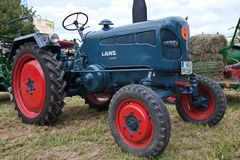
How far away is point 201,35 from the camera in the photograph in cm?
822

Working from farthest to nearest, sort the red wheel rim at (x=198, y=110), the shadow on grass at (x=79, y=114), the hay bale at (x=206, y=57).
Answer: the hay bale at (x=206, y=57), the shadow on grass at (x=79, y=114), the red wheel rim at (x=198, y=110)

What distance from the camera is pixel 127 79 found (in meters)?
4.28

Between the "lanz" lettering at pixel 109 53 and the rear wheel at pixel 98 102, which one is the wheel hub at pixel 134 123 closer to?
the "lanz" lettering at pixel 109 53

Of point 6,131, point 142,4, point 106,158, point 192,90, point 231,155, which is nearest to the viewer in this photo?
point 231,155

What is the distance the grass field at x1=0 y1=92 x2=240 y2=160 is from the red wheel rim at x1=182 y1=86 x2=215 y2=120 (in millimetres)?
182

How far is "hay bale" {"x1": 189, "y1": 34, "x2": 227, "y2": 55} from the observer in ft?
25.5

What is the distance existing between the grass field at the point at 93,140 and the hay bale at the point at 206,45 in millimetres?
2891

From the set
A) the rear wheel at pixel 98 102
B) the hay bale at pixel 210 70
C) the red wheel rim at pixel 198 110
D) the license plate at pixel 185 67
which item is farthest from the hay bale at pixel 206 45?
the license plate at pixel 185 67

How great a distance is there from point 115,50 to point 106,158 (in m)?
1.56

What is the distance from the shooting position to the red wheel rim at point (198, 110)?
4336mm

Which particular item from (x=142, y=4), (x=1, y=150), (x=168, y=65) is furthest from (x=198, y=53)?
(x=1, y=150)

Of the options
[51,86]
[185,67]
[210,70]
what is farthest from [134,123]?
[210,70]

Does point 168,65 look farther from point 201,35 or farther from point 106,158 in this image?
point 201,35

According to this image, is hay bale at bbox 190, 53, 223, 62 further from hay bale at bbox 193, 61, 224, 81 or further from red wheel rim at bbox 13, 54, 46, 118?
red wheel rim at bbox 13, 54, 46, 118
